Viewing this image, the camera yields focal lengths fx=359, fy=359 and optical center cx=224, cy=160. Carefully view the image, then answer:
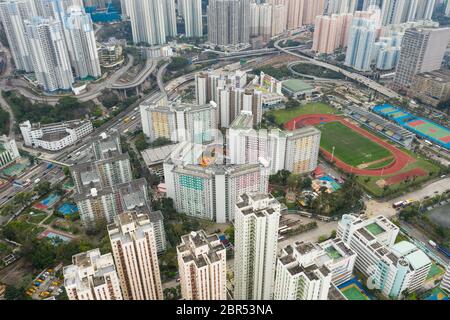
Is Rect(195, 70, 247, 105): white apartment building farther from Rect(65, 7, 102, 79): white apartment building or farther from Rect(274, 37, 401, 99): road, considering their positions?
Rect(274, 37, 401, 99): road

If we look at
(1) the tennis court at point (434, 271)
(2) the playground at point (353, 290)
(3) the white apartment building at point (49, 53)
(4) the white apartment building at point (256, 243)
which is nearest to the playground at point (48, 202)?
(4) the white apartment building at point (256, 243)

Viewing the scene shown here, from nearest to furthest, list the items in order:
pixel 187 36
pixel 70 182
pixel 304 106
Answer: pixel 70 182, pixel 304 106, pixel 187 36

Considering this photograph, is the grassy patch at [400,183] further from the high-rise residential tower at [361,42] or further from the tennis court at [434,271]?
the high-rise residential tower at [361,42]

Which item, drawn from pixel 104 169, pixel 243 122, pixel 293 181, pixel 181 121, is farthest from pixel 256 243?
pixel 181 121

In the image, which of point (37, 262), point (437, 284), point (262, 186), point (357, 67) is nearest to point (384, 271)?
point (437, 284)

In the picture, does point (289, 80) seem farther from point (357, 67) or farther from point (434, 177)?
point (434, 177)

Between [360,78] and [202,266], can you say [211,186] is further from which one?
[360,78]
